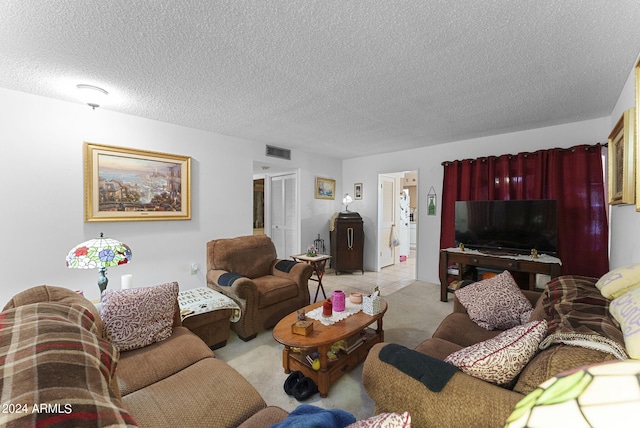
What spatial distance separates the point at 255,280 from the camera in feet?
10.3

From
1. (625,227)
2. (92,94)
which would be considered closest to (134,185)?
(92,94)

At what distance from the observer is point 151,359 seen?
156 cm

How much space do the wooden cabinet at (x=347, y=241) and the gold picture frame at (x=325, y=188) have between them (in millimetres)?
550

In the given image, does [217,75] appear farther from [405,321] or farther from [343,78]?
[405,321]

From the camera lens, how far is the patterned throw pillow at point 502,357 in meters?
1.09

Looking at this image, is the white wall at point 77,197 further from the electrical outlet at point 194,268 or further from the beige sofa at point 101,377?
the beige sofa at point 101,377

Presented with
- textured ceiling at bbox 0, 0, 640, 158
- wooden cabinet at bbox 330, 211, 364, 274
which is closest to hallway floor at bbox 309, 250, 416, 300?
wooden cabinet at bbox 330, 211, 364, 274

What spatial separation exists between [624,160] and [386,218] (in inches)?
153

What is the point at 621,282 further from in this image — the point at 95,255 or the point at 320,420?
the point at 95,255

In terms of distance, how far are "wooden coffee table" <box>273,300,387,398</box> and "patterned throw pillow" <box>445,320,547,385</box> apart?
898mm

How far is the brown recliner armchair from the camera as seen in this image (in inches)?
104

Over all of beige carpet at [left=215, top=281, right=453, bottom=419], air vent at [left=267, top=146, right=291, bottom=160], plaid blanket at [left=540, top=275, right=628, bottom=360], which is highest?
air vent at [left=267, top=146, right=291, bottom=160]

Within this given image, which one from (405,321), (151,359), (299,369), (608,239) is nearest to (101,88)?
(151,359)

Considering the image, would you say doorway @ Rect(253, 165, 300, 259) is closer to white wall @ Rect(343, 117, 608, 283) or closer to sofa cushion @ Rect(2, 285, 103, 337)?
white wall @ Rect(343, 117, 608, 283)
